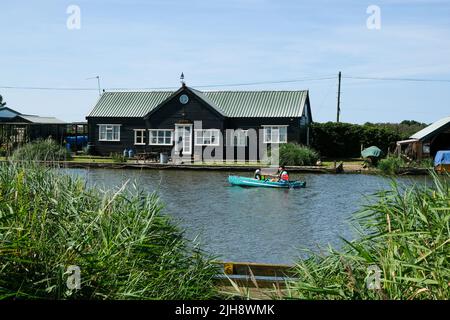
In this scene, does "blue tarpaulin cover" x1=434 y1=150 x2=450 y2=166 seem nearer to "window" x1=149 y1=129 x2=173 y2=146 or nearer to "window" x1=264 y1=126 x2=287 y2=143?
"window" x1=264 y1=126 x2=287 y2=143

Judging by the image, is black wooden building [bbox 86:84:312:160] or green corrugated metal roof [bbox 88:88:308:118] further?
green corrugated metal roof [bbox 88:88:308:118]

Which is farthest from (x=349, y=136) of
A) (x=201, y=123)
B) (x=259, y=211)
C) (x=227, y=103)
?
(x=259, y=211)

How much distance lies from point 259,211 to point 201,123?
951 inches

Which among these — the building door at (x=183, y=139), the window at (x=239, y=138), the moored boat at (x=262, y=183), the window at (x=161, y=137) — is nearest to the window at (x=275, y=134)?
the window at (x=239, y=138)

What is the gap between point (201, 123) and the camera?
48.2 m

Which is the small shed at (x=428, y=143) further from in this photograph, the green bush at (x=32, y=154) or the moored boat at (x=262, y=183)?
the green bush at (x=32, y=154)

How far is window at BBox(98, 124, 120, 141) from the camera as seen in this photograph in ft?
168

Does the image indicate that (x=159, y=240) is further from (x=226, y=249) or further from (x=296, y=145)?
(x=296, y=145)

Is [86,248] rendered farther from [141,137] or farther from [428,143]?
[141,137]

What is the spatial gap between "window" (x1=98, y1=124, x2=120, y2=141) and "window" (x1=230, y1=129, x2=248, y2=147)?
978 centimetres

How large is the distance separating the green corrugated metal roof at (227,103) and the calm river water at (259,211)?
9.49 metres

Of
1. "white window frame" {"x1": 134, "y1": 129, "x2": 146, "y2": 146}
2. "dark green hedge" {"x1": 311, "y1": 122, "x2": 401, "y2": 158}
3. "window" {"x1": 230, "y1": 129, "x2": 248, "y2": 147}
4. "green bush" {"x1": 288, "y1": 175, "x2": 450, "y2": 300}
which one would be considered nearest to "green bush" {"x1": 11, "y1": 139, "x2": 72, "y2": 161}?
"green bush" {"x1": 288, "y1": 175, "x2": 450, "y2": 300}

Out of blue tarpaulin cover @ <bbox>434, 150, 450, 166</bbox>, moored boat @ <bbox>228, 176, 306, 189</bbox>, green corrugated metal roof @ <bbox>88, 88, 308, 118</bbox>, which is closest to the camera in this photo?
moored boat @ <bbox>228, 176, 306, 189</bbox>

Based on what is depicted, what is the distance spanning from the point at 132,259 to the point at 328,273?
2442mm
